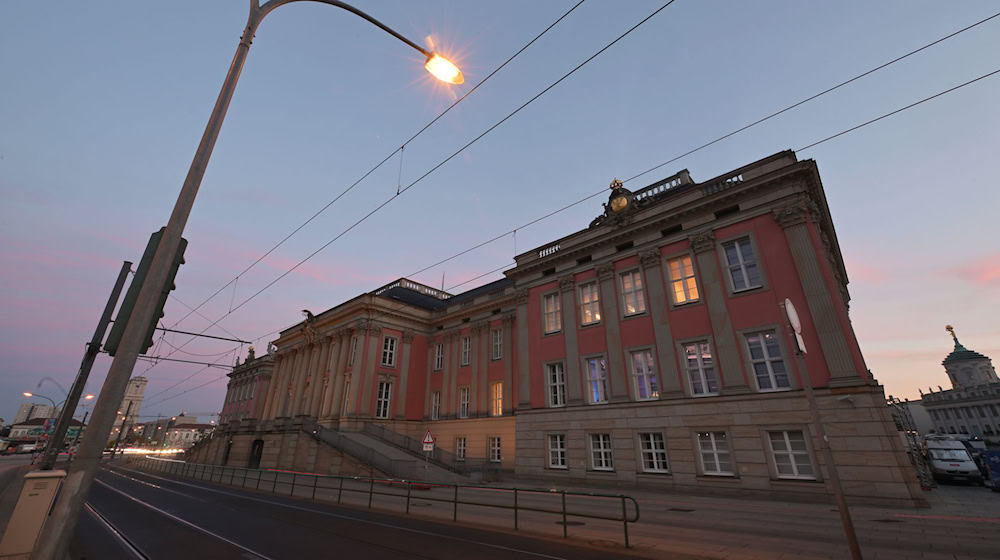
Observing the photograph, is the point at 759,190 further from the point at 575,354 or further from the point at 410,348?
the point at 410,348

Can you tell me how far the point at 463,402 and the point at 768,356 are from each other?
22742mm

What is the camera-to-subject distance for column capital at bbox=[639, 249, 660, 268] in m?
21.2

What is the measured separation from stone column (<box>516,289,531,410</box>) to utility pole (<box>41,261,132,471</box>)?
19.5 meters

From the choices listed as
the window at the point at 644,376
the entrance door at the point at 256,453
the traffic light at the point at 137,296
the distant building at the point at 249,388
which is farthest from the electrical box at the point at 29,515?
the distant building at the point at 249,388

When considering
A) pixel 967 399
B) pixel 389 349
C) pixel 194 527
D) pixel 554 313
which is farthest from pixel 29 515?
pixel 967 399

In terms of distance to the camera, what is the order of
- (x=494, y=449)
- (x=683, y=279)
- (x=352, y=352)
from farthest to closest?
(x=352, y=352), (x=494, y=449), (x=683, y=279)

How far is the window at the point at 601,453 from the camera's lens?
20219mm

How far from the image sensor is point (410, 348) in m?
36.7

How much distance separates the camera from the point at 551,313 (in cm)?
2570

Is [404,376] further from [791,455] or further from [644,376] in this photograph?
[791,455]

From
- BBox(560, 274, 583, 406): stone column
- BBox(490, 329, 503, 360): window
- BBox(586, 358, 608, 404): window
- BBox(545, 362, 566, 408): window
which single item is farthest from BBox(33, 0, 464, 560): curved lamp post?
BBox(490, 329, 503, 360): window

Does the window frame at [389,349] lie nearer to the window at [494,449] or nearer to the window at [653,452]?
the window at [494,449]

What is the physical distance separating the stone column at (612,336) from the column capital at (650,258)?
184 cm

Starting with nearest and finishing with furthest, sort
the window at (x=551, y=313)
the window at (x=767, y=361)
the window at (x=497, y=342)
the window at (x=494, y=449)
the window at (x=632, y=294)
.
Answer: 1. the window at (x=767, y=361)
2. the window at (x=632, y=294)
3. the window at (x=551, y=313)
4. the window at (x=494, y=449)
5. the window at (x=497, y=342)
